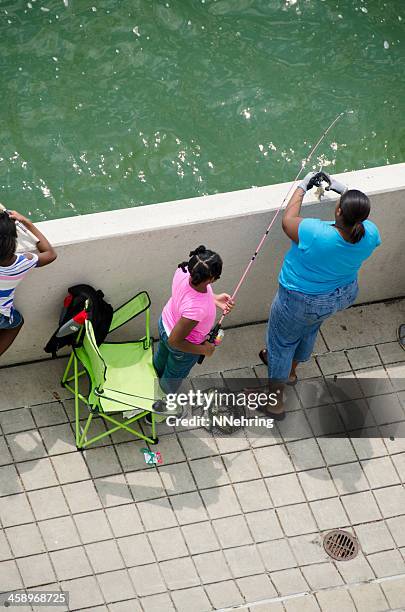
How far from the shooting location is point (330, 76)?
36.2 ft

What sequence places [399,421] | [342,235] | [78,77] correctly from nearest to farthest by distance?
[342,235], [399,421], [78,77]

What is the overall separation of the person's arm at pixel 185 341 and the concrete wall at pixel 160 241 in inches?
28.7

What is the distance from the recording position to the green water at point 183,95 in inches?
389

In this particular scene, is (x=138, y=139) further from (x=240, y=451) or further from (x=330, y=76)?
(x=240, y=451)

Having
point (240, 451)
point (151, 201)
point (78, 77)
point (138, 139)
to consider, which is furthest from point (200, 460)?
point (78, 77)

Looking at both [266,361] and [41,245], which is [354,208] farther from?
[41,245]

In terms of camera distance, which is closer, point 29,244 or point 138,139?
point 29,244

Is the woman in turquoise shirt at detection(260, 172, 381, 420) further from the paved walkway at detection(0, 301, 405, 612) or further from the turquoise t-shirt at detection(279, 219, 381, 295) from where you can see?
the paved walkway at detection(0, 301, 405, 612)

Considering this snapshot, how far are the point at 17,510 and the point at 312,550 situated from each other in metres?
2.20

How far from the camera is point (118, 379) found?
718 centimetres

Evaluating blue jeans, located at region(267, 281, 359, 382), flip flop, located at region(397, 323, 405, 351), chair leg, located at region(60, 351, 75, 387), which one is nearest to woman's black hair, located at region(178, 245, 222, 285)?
blue jeans, located at region(267, 281, 359, 382)

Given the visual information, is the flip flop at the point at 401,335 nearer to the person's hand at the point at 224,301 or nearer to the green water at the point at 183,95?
the person's hand at the point at 224,301

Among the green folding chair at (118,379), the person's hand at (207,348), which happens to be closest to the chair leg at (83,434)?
the green folding chair at (118,379)

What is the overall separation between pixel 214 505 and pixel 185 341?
4.44 feet
